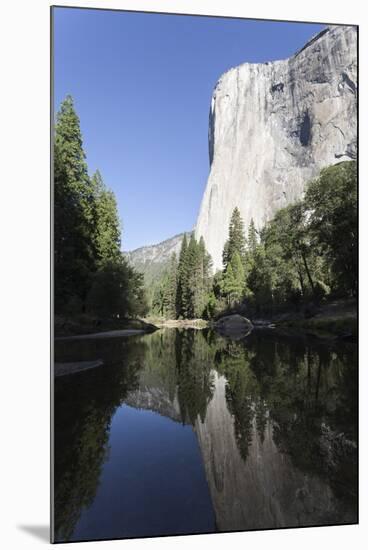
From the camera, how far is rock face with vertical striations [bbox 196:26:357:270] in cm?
482

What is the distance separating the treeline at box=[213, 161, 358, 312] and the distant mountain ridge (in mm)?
580

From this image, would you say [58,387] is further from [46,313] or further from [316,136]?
[316,136]

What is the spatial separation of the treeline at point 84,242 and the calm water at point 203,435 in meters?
0.42

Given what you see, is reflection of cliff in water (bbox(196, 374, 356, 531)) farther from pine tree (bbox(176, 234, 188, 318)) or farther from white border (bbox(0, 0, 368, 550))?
pine tree (bbox(176, 234, 188, 318))

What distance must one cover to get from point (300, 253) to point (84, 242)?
2.43 m

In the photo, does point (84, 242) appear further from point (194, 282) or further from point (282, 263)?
point (282, 263)

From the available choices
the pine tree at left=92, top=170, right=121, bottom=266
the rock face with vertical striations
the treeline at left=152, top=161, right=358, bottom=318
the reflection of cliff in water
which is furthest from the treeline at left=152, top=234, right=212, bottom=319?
the reflection of cliff in water

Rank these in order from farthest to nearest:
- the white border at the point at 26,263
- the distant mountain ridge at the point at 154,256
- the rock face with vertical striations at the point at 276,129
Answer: the rock face with vertical striations at the point at 276,129, the distant mountain ridge at the point at 154,256, the white border at the point at 26,263

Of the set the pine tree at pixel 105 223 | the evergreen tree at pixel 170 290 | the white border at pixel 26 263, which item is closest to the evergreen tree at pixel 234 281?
the evergreen tree at pixel 170 290

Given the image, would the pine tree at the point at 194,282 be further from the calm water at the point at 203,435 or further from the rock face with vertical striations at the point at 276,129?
the calm water at the point at 203,435

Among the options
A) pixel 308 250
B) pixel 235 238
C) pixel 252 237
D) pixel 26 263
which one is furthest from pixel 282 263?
pixel 26 263

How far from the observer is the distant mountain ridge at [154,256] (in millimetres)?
4699

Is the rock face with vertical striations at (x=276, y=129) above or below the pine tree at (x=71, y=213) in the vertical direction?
above

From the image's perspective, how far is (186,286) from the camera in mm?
4992
